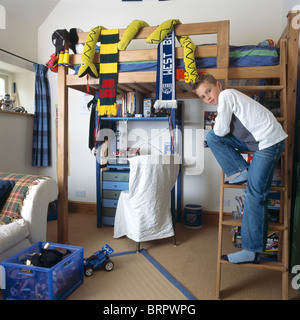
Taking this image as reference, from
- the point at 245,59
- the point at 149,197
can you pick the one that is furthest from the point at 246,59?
the point at 149,197

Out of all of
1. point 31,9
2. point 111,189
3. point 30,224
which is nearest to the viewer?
point 30,224

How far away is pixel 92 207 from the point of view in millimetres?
3846

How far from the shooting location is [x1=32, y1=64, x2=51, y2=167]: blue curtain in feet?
12.3

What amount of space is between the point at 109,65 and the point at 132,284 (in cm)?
179

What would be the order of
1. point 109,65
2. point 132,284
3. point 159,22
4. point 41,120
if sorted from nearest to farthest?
point 132,284, point 109,65, point 159,22, point 41,120

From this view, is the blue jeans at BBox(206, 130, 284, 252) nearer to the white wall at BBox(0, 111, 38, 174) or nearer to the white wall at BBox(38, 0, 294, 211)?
the white wall at BBox(38, 0, 294, 211)

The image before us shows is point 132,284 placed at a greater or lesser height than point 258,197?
lesser

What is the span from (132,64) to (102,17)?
1585 millimetres

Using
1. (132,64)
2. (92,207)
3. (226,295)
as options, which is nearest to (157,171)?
(132,64)

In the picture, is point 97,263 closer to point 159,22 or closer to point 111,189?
point 111,189

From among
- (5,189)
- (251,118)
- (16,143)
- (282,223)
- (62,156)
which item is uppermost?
(251,118)

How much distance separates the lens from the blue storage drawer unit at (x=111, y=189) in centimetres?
319

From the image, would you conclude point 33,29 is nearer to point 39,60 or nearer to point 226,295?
point 39,60

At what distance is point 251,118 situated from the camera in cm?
176
